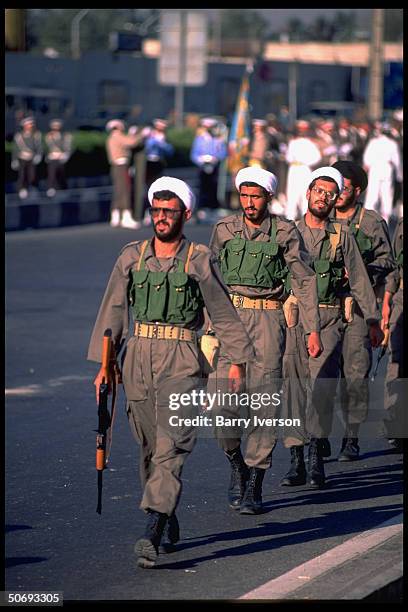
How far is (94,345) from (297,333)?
1.79 metres

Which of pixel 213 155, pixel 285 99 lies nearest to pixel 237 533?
pixel 213 155

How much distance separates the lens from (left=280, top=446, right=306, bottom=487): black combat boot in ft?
29.0

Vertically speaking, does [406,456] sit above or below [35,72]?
Answer: below

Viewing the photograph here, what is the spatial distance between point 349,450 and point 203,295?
9.13 feet

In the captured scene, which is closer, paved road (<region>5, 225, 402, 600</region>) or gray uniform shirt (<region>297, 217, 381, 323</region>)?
paved road (<region>5, 225, 402, 600</region>)

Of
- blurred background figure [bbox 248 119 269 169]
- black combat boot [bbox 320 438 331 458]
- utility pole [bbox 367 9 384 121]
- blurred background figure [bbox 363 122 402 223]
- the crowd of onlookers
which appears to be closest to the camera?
black combat boot [bbox 320 438 331 458]

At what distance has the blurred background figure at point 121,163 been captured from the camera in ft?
89.8

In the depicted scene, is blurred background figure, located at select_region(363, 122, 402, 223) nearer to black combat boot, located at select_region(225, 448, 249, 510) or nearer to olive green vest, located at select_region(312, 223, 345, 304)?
olive green vest, located at select_region(312, 223, 345, 304)

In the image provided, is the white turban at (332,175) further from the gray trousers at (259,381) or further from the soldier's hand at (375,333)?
the gray trousers at (259,381)

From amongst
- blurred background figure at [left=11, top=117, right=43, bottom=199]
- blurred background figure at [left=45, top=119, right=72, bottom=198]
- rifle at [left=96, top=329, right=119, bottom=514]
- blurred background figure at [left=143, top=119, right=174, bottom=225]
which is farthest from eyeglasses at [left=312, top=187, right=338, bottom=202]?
blurred background figure at [left=45, top=119, right=72, bottom=198]

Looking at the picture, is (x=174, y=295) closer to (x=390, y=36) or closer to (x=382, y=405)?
(x=382, y=405)

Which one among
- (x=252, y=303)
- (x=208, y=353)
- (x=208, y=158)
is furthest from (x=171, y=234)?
(x=208, y=158)

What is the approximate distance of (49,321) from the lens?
1570cm

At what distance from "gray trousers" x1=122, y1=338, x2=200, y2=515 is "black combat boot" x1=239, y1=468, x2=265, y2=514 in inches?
37.7
